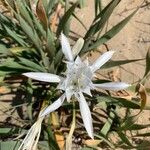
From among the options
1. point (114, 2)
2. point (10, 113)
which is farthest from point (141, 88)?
point (10, 113)

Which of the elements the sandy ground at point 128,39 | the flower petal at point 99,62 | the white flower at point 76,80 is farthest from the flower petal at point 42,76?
the sandy ground at point 128,39

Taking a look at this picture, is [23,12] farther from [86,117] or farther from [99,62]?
[86,117]

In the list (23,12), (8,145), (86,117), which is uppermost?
(23,12)

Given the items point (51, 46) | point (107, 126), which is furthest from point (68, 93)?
point (107, 126)

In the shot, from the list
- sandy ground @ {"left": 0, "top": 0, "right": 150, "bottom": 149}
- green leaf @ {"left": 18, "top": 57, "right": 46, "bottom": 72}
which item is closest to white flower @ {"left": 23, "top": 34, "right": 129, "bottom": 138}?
green leaf @ {"left": 18, "top": 57, "right": 46, "bottom": 72}

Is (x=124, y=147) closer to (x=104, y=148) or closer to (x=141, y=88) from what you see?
(x=104, y=148)

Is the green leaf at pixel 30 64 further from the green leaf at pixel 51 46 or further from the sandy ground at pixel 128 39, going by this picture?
the sandy ground at pixel 128 39

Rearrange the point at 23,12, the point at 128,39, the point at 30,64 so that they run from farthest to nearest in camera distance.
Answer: the point at 128,39 < the point at 30,64 < the point at 23,12

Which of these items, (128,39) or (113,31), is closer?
(113,31)

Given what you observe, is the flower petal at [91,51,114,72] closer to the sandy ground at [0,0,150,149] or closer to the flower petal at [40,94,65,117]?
the flower petal at [40,94,65,117]
